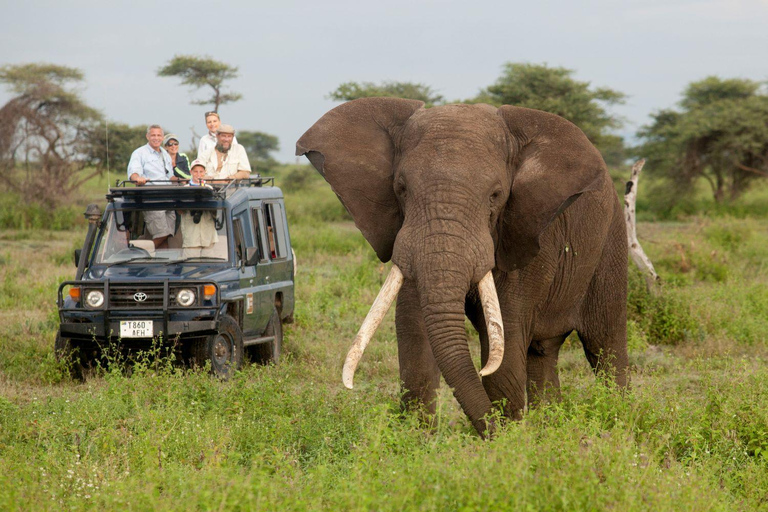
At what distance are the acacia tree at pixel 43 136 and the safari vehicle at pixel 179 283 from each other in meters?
18.8

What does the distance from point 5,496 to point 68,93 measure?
26773 mm

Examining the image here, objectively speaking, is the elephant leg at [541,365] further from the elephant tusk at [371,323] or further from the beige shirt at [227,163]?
the beige shirt at [227,163]

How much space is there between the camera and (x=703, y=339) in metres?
11.3

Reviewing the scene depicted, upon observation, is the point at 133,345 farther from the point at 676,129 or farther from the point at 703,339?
the point at 676,129

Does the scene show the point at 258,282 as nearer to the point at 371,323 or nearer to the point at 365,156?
the point at 365,156

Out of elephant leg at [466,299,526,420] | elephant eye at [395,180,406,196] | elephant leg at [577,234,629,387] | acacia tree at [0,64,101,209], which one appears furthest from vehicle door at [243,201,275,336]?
acacia tree at [0,64,101,209]

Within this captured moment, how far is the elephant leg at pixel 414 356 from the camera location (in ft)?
20.7

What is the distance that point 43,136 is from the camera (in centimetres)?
2886

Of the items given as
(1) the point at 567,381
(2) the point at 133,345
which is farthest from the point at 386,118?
(2) the point at 133,345

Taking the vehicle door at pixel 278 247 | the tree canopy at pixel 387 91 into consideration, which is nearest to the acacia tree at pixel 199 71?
the tree canopy at pixel 387 91

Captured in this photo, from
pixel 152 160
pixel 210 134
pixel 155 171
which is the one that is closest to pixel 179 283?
pixel 155 171

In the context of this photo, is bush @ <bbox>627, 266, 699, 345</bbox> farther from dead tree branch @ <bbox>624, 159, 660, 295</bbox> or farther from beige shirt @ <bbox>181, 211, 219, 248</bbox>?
beige shirt @ <bbox>181, 211, 219, 248</bbox>

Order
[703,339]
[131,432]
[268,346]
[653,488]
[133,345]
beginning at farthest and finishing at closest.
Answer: [703,339]
[268,346]
[133,345]
[131,432]
[653,488]

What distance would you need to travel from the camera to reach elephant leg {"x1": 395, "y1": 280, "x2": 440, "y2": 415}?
248 inches
